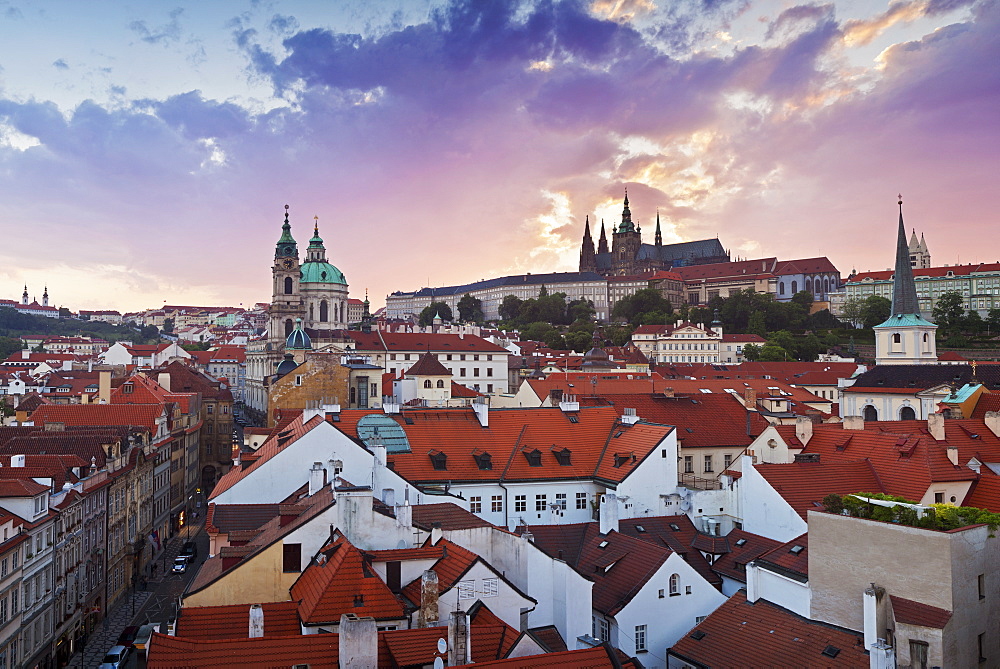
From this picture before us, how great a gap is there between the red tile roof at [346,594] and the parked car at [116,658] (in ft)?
42.4

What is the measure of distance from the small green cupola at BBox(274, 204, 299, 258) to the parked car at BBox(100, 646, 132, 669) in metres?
112

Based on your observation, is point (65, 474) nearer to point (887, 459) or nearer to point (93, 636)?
point (93, 636)

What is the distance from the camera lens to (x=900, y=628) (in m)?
19.4

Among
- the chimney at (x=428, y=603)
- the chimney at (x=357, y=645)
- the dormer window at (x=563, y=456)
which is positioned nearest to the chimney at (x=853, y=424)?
the dormer window at (x=563, y=456)

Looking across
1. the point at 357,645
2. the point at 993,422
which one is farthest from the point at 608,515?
the point at 993,422

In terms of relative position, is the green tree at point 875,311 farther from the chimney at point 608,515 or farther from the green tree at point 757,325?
the chimney at point 608,515

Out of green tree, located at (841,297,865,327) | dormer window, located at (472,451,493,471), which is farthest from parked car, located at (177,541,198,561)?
green tree, located at (841,297,865,327)

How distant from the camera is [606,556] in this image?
100 feet

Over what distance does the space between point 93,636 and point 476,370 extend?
260 feet

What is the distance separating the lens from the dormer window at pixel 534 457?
38.4m

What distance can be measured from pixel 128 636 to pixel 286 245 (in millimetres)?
112636

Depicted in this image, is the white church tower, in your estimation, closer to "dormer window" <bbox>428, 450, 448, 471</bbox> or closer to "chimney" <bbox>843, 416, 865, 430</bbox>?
"chimney" <bbox>843, 416, 865, 430</bbox>

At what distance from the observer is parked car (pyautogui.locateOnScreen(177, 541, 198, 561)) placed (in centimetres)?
4572

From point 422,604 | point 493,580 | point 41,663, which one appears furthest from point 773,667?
point 41,663
